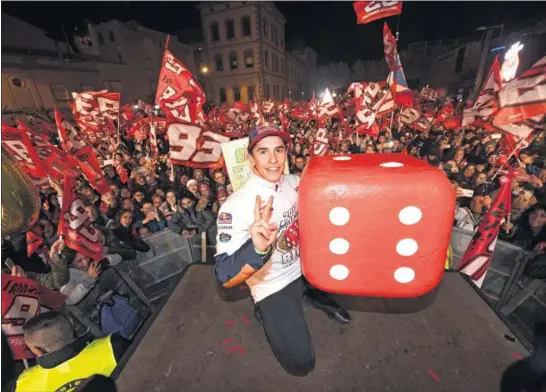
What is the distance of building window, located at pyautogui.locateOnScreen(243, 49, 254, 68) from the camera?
34812mm

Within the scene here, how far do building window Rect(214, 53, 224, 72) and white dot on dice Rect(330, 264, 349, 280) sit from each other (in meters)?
39.8

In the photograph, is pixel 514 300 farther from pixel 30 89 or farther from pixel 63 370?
pixel 30 89

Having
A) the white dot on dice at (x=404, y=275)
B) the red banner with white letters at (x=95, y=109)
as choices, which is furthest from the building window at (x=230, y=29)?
the white dot on dice at (x=404, y=275)

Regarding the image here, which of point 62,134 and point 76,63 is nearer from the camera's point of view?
point 62,134

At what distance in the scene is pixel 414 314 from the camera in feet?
9.47

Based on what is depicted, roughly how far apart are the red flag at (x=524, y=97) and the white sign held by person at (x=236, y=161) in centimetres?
485

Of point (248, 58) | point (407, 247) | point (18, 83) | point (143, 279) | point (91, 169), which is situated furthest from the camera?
point (248, 58)

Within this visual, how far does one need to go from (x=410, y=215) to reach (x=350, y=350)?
1608 mm

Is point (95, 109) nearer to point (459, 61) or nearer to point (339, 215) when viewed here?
point (339, 215)

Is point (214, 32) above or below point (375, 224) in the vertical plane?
above

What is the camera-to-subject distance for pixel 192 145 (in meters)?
5.68

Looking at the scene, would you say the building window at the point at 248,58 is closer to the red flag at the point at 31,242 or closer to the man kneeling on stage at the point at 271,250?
the red flag at the point at 31,242

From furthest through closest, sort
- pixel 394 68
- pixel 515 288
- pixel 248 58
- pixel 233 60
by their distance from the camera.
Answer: pixel 233 60, pixel 248 58, pixel 394 68, pixel 515 288

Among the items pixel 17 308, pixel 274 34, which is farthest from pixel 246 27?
pixel 17 308
